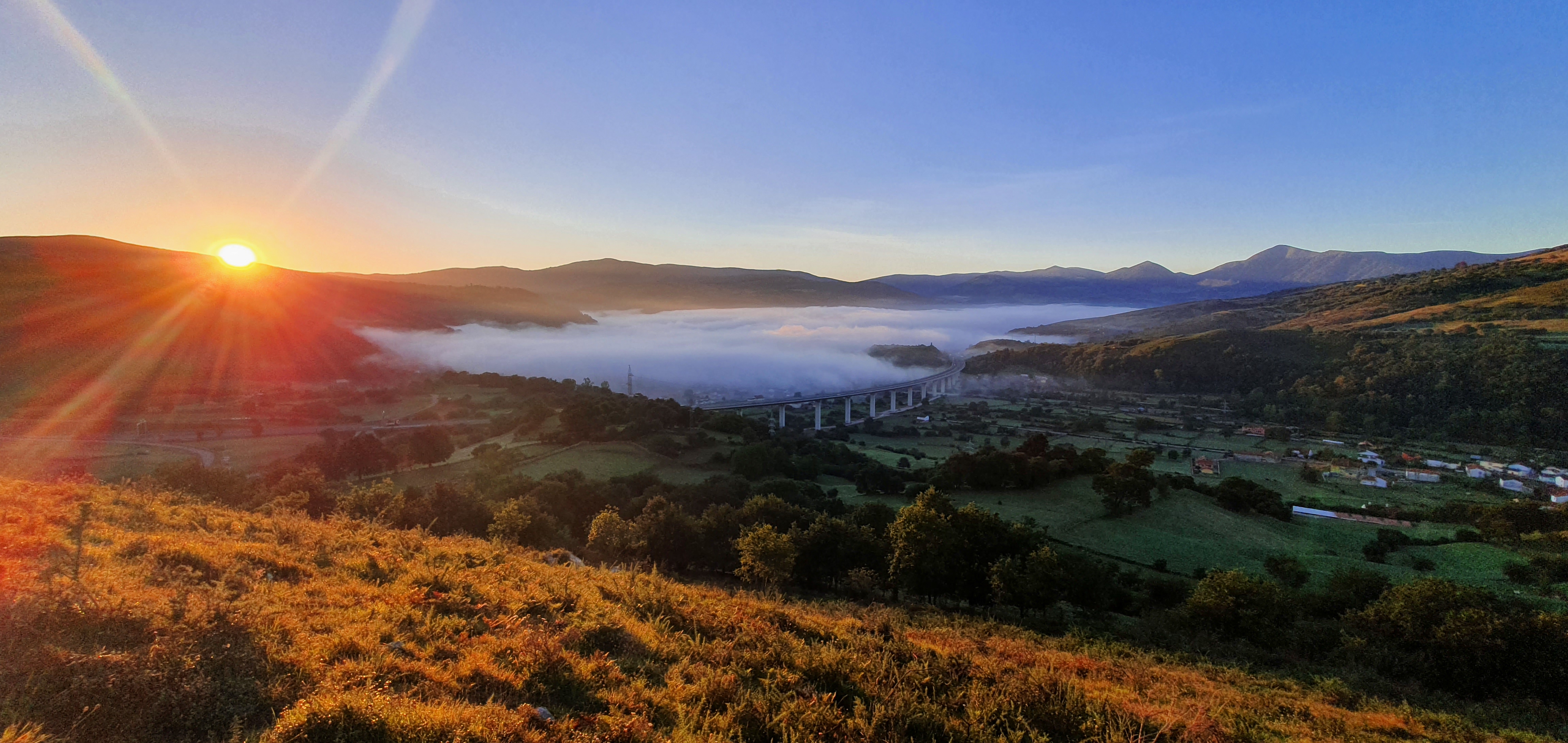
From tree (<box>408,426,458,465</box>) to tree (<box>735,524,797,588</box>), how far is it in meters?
34.9

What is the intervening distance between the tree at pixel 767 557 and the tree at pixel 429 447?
115ft

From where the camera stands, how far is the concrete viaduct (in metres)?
85.9

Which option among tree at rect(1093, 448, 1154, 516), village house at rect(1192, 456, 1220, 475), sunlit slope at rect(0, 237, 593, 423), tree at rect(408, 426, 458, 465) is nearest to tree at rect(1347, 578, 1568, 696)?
tree at rect(1093, 448, 1154, 516)

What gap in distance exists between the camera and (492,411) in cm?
7150

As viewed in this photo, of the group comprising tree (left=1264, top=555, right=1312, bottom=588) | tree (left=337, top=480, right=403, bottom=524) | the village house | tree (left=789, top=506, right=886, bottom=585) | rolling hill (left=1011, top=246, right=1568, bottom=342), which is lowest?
the village house

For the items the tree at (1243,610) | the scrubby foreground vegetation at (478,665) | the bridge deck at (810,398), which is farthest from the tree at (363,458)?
the tree at (1243,610)

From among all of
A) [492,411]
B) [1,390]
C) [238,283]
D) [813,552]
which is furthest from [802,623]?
[238,283]

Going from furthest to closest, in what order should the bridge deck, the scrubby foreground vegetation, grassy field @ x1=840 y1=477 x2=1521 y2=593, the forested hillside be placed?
the bridge deck → the forested hillside → grassy field @ x1=840 y1=477 x2=1521 y2=593 → the scrubby foreground vegetation

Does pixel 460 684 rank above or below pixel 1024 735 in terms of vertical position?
above

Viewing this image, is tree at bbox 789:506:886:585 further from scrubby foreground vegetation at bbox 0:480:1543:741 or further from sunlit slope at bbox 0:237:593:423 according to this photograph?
sunlit slope at bbox 0:237:593:423

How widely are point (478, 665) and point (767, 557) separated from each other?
1482 centimetres

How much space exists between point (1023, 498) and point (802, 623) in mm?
31745

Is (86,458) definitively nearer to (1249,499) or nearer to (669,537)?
(669,537)

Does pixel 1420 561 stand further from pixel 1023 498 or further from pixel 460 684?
pixel 460 684
